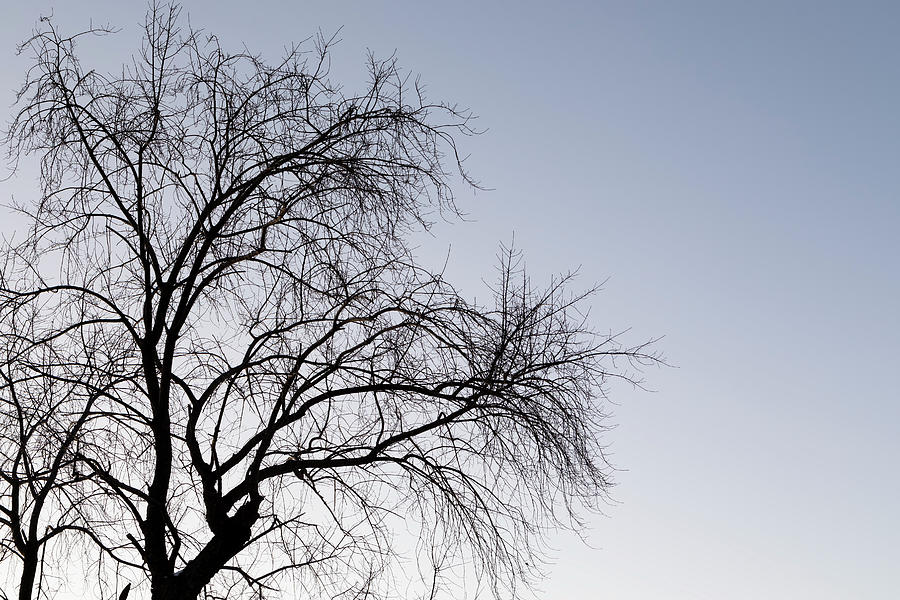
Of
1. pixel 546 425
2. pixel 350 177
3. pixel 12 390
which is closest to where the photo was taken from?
pixel 12 390

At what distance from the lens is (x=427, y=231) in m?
6.56

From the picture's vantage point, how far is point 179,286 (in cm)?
638

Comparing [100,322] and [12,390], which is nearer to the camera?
[12,390]

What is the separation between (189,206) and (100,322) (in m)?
0.88

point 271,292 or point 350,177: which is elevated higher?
point 350,177

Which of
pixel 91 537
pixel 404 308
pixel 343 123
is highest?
pixel 343 123

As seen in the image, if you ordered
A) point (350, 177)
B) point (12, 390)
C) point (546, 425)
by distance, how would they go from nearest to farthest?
point (12, 390)
point (546, 425)
point (350, 177)

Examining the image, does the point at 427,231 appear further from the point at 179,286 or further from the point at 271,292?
the point at 179,286

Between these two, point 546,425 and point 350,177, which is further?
point 350,177

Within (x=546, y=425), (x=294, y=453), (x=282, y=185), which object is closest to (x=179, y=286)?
(x=282, y=185)

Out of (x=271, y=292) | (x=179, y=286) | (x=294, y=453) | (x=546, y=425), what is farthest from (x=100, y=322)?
(x=546, y=425)

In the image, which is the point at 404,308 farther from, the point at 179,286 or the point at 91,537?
the point at 91,537

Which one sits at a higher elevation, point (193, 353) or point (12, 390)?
point (193, 353)

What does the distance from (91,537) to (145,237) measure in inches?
69.6
